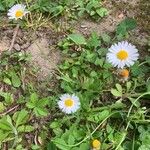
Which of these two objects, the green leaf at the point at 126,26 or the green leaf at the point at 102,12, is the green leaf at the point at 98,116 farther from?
the green leaf at the point at 102,12

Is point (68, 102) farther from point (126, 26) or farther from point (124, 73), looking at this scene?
point (126, 26)

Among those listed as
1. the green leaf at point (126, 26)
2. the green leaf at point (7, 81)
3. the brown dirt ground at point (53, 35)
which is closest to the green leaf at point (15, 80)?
the green leaf at point (7, 81)

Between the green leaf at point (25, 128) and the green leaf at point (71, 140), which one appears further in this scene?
the green leaf at point (25, 128)

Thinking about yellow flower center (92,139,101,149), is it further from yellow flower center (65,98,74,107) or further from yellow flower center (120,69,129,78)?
yellow flower center (120,69,129,78)

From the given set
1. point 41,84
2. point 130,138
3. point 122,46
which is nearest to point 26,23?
point 41,84

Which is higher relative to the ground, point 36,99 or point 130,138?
point 36,99

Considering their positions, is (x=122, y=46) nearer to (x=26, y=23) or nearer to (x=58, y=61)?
(x=58, y=61)

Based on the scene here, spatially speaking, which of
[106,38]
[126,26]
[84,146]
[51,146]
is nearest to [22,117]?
[51,146]

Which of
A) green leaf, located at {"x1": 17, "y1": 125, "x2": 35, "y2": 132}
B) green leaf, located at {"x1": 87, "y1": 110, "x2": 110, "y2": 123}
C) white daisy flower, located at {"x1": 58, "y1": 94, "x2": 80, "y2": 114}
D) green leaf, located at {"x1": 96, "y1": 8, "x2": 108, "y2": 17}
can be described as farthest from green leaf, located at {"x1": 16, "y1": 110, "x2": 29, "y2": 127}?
green leaf, located at {"x1": 96, "y1": 8, "x2": 108, "y2": 17}
